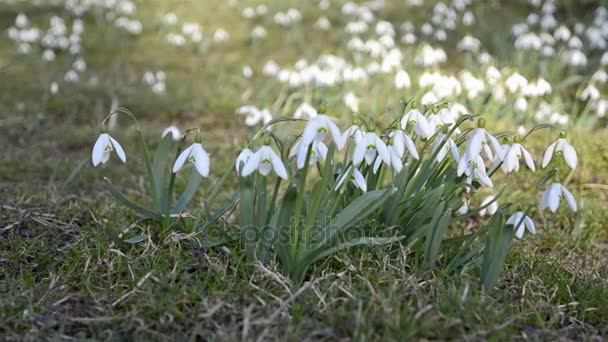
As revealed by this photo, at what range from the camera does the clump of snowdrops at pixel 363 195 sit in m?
1.98

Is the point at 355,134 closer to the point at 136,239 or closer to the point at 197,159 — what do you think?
the point at 197,159

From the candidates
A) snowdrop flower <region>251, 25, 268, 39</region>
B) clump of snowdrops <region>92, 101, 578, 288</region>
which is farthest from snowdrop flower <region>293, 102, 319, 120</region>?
snowdrop flower <region>251, 25, 268, 39</region>

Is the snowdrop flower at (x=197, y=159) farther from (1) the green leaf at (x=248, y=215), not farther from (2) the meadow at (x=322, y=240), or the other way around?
(1) the green leaf at (x=248, y=215)

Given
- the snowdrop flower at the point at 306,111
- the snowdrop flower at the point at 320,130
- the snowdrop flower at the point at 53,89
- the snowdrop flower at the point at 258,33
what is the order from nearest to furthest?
the snowdrop flower at the point at 320,130 < the snowdrop flower at the point at 306,111 < the snowdrop flower at the point at 53,89 < the snowdrop flower at the point at 258,33

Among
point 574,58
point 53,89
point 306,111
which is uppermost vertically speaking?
point 574,58

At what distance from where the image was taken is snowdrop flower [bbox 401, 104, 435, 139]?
2.14 meters

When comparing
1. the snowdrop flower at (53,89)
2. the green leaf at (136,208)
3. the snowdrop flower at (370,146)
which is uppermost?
the snowdrop flower at (370,146)

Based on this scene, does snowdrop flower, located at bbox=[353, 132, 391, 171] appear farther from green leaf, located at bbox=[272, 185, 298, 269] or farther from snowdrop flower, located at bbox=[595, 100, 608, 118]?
snowdrop flower, located at bbox=[595, 100, 608, 118]

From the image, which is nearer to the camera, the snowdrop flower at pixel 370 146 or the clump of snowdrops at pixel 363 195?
the snowdrop flower at pixel 370 146

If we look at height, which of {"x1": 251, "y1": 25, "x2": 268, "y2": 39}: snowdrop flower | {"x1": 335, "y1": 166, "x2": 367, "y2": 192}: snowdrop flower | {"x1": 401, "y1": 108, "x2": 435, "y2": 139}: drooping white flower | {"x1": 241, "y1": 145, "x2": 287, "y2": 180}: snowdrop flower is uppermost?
{"x1": 401, "y1": 108, "x2": 435, "y2": 139}: drooping white flower

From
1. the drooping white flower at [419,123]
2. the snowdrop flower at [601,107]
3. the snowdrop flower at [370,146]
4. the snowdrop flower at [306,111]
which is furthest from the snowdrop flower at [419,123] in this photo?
the snowdrop flower at [601,107]

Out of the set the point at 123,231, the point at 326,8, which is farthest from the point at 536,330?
the point at 326,8

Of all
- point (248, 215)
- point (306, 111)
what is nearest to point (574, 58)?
point (306, 111)

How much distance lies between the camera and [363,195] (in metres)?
2.07
